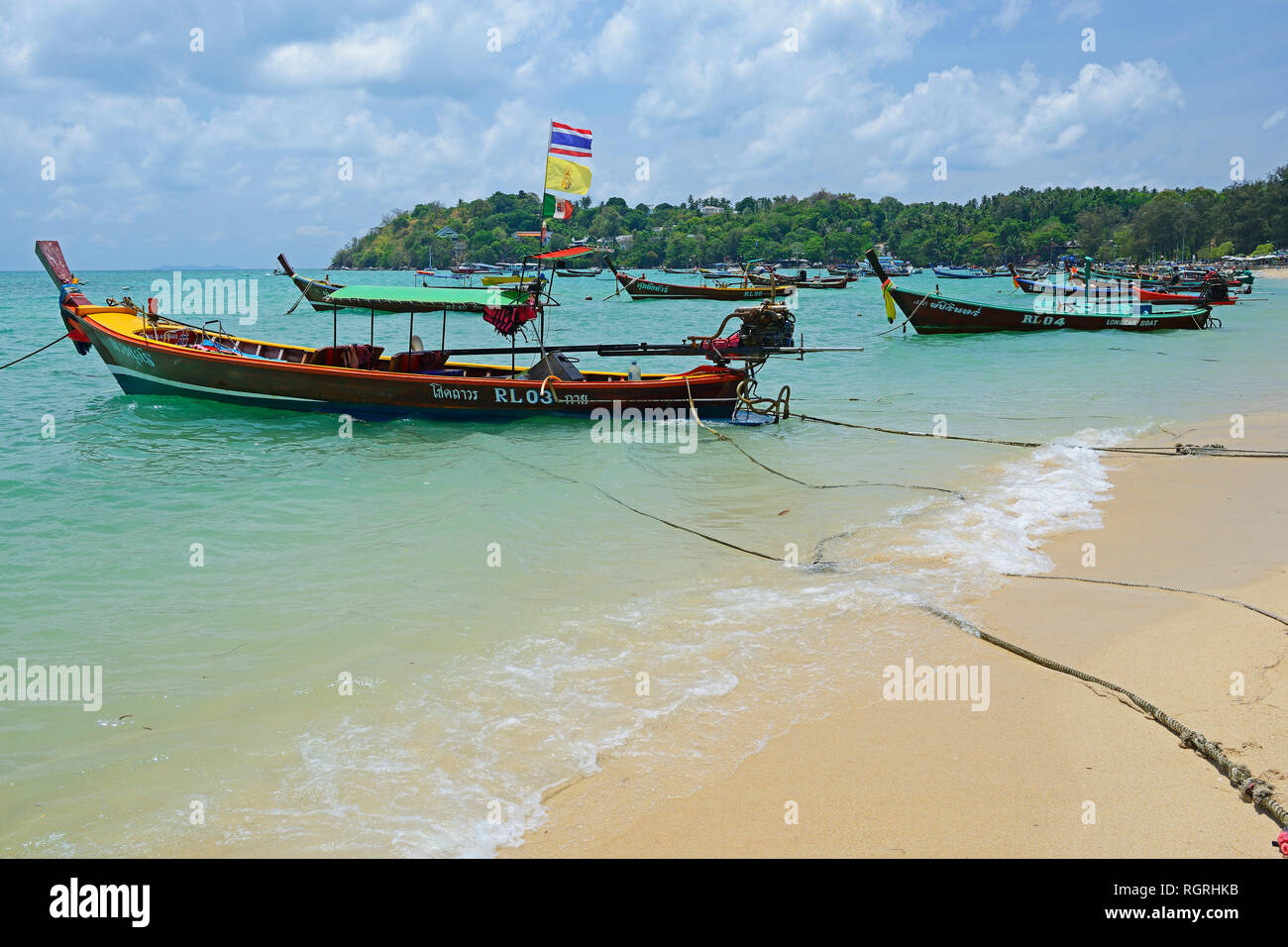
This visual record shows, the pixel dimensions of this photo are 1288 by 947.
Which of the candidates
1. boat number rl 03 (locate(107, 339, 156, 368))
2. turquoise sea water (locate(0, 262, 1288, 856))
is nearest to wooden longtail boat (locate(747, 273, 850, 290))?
boat number rl 03 (locate(107, 339, 156, 368))

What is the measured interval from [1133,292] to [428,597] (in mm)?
48902

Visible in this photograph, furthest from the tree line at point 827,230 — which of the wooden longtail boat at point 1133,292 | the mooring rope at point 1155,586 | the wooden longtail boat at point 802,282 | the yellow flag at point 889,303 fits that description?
the mooring rope at point 1155,586

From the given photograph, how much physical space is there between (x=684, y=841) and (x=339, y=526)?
6646mm

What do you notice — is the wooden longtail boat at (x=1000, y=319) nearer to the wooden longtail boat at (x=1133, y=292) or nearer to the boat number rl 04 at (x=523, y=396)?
the wooden longtail boat at (x=1133, y=292)

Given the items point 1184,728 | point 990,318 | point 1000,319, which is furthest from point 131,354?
point 1000,319

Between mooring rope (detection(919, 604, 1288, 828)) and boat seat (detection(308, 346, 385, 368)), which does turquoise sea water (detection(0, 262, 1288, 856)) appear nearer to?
mooring rope (detection(919, 604, 1288, 828))

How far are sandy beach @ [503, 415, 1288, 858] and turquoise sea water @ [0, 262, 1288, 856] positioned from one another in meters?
A: 0.33

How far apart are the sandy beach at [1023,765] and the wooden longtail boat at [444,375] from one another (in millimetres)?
9026

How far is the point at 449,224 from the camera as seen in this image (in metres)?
158

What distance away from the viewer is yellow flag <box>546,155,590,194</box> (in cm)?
1469

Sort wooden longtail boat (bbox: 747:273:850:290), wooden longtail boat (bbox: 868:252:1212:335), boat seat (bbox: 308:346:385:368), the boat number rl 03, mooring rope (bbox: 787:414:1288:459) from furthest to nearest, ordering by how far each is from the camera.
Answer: wooden longtail boat (bbox: 747:273:850:290), wooden longtail boat (bbox: 868:252:1212:335), the boat number rl 03, boat seat (bbox: 308:346:385:368), mooring rope (bbox: 787:414:1288:459)

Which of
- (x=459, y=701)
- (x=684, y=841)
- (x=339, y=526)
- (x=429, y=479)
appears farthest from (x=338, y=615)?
(x=429, y=479)

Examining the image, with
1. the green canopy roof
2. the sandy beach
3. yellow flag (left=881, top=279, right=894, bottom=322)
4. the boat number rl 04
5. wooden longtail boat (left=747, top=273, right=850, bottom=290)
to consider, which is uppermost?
wooden longtail boat (left=747, top=273, right=850, bottom=290)

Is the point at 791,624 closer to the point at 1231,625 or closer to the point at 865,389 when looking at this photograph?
the point at 1231,625
